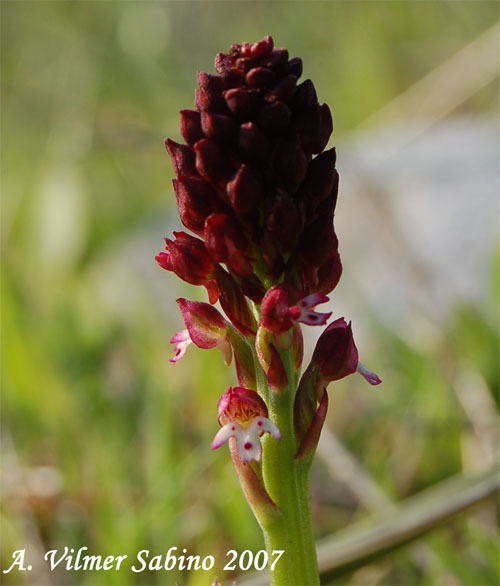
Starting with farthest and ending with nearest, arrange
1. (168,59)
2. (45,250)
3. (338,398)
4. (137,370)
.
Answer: (168,59) → (45,250) → (338,398) → (137,370)

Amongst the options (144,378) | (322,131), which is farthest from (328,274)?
(144,378)

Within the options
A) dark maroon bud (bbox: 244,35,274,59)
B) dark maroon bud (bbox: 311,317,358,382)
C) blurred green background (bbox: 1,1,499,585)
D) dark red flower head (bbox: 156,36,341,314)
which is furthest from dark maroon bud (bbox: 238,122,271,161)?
blurred green background (bbox: 1,1,499,585)

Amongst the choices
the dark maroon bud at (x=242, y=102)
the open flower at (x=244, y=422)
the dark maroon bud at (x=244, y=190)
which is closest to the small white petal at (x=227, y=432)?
the open flower at (x=244, y=422)

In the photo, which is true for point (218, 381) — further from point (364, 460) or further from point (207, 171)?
point (207, 171)

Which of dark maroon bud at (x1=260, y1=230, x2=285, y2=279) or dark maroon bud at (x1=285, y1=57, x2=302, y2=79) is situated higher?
dark maroon bud at (x1=285, y1=57, x2=302, y2=79)

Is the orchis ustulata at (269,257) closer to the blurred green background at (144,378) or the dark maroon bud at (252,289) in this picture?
the dark maroon bud at (252,289)

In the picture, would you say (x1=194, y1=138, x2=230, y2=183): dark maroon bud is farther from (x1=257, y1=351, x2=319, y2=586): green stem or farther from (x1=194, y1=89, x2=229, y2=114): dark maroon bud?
(x1=257, y1=351, x2=319, y2=586): green stem

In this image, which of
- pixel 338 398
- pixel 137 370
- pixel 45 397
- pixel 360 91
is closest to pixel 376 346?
pixel 338 398
